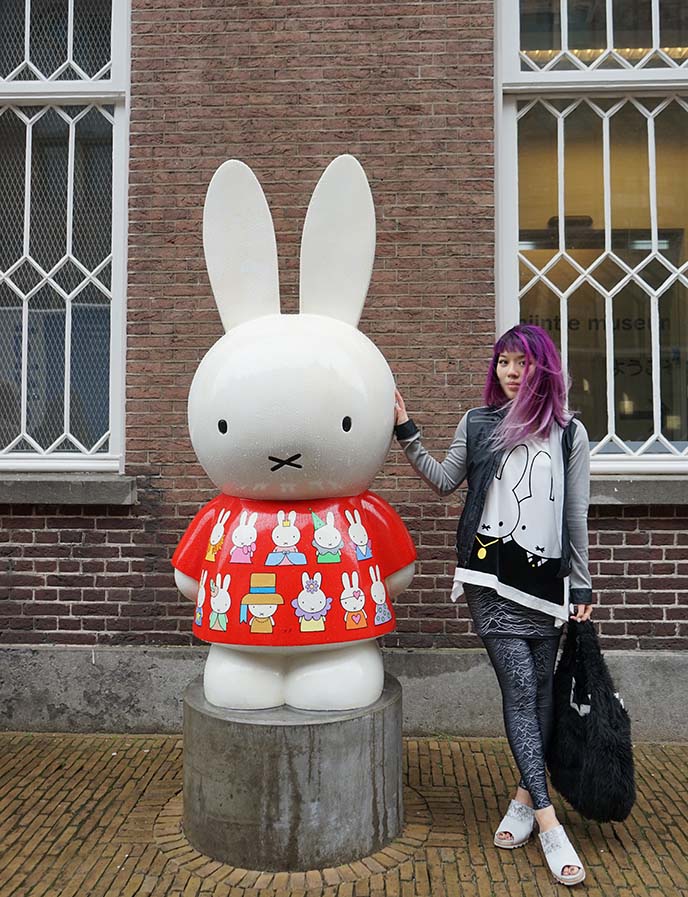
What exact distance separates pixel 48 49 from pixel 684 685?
5.48 metres

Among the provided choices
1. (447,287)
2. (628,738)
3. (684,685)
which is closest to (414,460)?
(628,738)

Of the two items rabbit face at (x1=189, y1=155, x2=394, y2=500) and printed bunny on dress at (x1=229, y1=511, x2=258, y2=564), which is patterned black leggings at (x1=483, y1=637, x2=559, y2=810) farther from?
printed bunny on dress at (x1=229, y1=511, x2=258, y2=564)

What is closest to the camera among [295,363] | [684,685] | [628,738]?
[295,363]

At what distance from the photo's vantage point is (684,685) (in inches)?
180

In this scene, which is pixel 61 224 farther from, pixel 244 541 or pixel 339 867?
pixel 339 867

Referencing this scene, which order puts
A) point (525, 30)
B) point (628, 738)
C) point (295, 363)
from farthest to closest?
point (525, 30) < point (628, 738) < point (295, 363)

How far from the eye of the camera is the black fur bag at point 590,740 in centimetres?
313

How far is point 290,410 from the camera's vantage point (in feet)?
9.59

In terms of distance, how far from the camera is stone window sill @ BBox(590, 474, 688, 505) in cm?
457

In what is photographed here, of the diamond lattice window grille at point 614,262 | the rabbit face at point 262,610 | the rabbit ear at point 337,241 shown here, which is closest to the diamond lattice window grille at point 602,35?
the diamond lattice window grille at point 614,262

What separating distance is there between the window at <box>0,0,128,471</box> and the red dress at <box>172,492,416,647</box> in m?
2.13

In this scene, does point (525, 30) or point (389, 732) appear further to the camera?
point (525, 30)

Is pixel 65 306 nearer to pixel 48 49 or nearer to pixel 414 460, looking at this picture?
pixel 48 49

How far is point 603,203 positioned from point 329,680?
3.51 m
